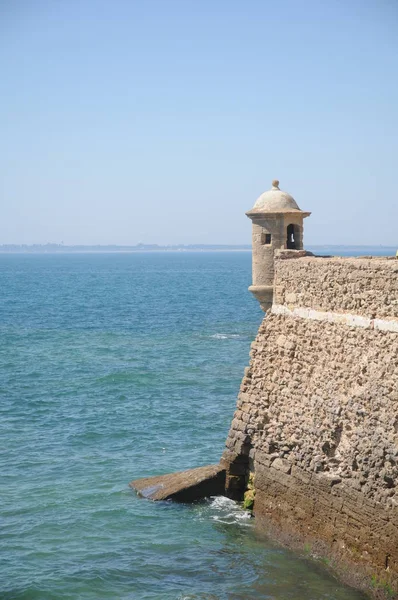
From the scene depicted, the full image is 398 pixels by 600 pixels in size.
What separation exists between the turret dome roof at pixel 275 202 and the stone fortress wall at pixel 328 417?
145 cm

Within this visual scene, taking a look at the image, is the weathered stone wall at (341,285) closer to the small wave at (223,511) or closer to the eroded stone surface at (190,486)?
the eroded stone surface at (190,486)

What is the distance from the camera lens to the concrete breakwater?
14430 mm

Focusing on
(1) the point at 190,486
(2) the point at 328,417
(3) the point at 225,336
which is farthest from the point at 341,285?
(3) the point at 225,336

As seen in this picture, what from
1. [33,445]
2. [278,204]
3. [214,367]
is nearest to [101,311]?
[214,367]

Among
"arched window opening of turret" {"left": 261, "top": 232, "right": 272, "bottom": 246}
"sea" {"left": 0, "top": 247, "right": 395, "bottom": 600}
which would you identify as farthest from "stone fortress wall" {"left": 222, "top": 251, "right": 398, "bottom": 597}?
"arched window opening of turret" {"left": 261, "top": 232, "right": 272, "bottom": 246}

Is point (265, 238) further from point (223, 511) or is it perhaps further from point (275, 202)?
point (223, 511)

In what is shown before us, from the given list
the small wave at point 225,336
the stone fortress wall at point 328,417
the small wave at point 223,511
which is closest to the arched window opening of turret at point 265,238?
the stone fortress wall at point 328,417

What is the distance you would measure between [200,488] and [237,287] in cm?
8342

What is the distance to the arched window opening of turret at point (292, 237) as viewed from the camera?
2040 cm

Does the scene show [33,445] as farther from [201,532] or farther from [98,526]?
[201,532]

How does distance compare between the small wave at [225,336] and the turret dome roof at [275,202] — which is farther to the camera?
the small wave at [225,336]

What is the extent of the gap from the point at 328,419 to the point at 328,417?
4 centimetres

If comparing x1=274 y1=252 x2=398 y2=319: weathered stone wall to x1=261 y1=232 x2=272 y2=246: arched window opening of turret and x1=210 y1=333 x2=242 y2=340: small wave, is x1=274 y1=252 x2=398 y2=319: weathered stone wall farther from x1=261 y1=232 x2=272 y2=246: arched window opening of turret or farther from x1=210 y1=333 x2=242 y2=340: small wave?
x1=210 y1=333 x2=242 y2=340: small wave

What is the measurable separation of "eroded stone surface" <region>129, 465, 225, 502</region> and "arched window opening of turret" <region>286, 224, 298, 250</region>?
526 cm
